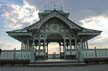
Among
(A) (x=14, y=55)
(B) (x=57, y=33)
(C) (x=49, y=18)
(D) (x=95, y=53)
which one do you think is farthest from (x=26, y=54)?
(D) (x=95, y=53)

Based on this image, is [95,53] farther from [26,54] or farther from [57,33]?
[26,54]

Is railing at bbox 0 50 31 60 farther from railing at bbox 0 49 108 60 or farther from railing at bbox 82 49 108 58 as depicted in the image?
railing at bbox 82 49 108 58

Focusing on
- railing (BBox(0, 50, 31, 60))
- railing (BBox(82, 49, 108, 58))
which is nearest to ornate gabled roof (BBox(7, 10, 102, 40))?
railing (BBox(82, 49, 108, 58))

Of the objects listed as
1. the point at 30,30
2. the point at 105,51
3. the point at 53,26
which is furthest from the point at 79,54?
the point at 30,30

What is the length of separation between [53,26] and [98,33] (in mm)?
5866

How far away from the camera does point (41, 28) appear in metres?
22.2

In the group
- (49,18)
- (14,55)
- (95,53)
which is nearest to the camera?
(14,55)

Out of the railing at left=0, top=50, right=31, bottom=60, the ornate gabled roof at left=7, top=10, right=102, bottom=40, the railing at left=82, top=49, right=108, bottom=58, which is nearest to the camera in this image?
the railing at left=0, top=50, right=31, bottom=60

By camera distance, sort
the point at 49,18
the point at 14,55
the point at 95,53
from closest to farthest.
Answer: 1. the point at 14,55
2. the point at 95,53
3. the point at 49,18

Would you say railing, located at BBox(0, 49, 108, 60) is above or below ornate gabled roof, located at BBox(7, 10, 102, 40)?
below

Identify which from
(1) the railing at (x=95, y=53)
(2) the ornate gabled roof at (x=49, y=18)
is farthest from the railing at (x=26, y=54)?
(2) the ornate gabled roof at (x=49, y=18)

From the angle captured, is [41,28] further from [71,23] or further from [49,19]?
[71,23]

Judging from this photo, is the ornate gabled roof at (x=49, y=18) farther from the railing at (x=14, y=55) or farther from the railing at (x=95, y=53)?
the railing at (x=14, y=55)

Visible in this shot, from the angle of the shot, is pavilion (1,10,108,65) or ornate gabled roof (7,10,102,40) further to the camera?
ornate gabled roof (7,10,102,40)
